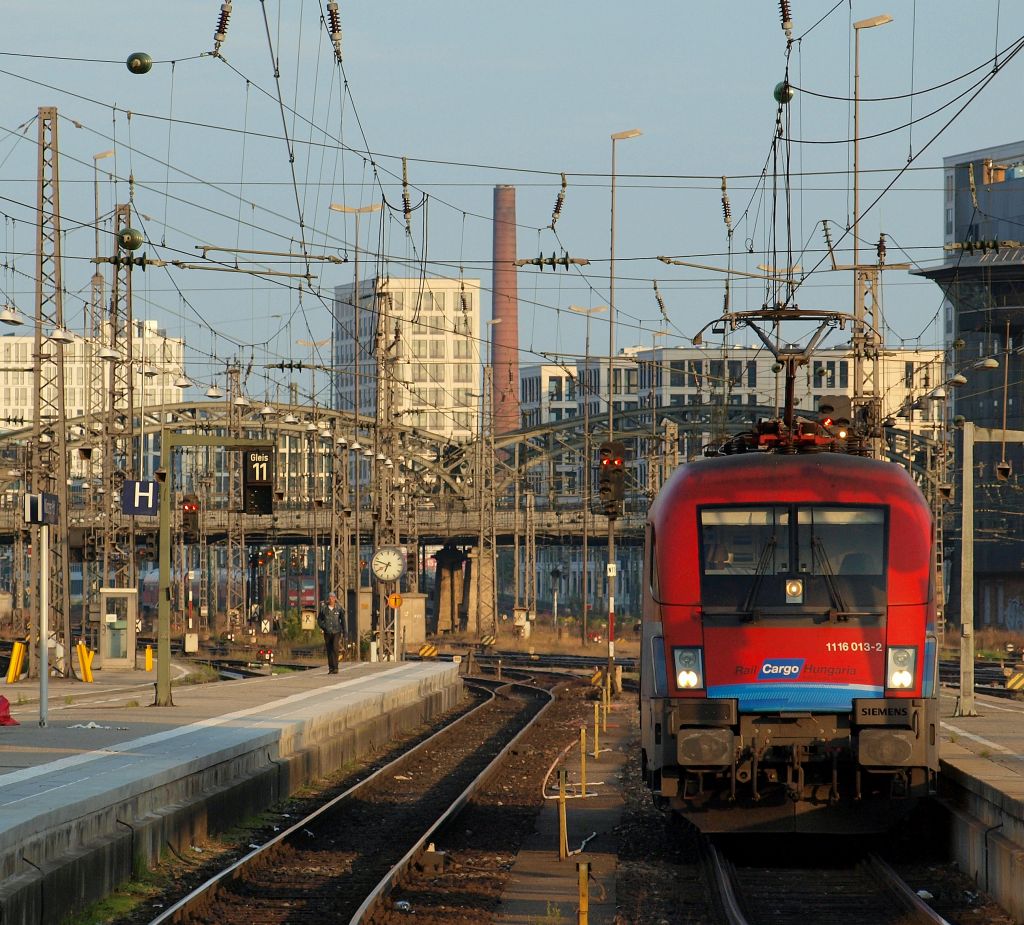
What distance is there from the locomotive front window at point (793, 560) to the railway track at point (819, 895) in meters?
2.21

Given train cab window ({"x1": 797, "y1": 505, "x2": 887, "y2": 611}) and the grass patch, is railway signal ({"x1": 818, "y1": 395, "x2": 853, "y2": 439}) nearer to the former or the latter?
train cab window ({"x1": 797, "y1": 505, "x2": 887, "y2": 611})

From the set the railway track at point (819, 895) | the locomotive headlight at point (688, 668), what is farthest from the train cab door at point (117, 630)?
the locomotive headlight at point (688, 668)

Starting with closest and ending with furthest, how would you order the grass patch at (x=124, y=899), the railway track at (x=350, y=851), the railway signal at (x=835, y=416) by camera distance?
the grass patch at (x=124, y=899)
the railway track at (x=350, y=851)
the railway signal at (x=835, y=416)

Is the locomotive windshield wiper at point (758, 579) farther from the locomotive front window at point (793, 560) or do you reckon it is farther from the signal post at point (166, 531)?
the signal post at point (166, 531)

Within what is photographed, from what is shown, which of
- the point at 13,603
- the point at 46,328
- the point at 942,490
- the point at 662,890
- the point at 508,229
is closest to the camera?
the point at 662,890

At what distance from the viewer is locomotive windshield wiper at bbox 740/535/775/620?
48.7 feet

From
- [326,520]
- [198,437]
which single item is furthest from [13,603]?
[198,437]

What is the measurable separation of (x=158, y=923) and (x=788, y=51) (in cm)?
1784

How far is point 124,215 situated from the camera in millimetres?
48469

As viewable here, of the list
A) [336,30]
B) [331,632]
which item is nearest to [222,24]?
[336,30]

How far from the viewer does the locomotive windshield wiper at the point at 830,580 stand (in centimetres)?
1481

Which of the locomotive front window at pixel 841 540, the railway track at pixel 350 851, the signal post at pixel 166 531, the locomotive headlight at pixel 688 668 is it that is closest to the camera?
the railway track at pixel 350 851

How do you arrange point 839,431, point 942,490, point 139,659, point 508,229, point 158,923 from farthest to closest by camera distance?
point 508,229
point 139,659
point 942,490
point 839,431
point 158,923

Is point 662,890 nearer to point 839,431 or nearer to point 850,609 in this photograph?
point 850,609
